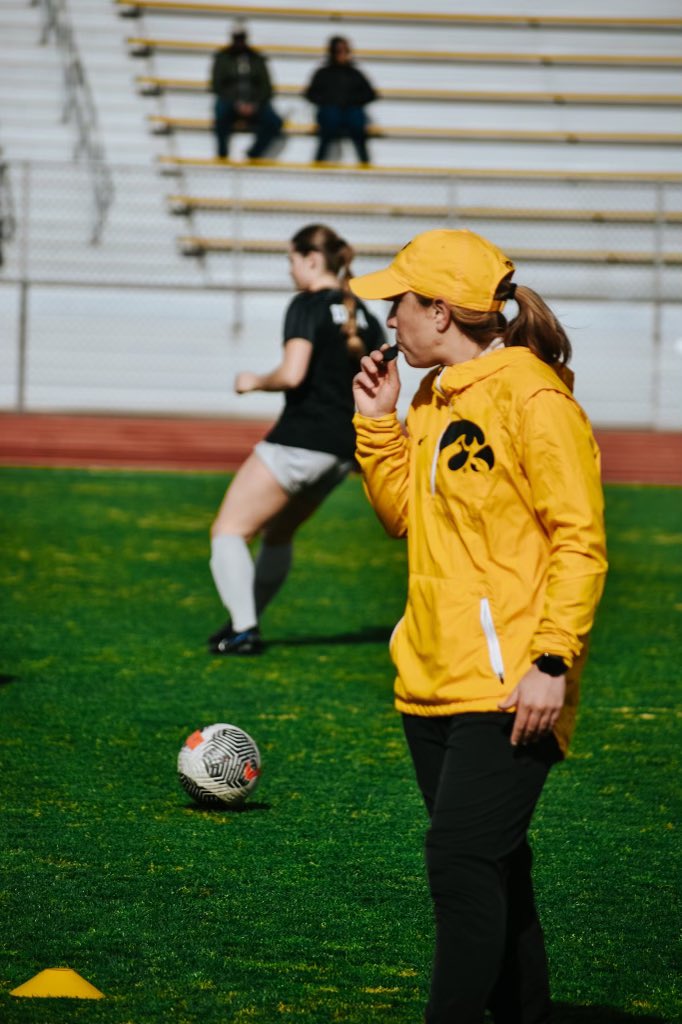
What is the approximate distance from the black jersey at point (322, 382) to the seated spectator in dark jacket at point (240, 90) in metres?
14.7

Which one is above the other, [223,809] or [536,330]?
[536,330]

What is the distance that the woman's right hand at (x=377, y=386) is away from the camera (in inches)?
131

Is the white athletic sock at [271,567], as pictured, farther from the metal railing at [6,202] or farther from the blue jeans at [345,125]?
the blue jeans at [345,125]

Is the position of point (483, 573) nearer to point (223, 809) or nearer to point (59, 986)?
point (59, 986)

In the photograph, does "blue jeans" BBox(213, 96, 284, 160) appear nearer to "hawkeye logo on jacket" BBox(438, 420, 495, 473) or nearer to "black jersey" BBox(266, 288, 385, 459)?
"black jersey" BBox(266, 288, 385, 459)

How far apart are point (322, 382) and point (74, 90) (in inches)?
667

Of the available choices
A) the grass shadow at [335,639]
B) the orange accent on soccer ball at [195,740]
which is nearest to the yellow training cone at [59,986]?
the orange accent on soccer ball at [195,740]

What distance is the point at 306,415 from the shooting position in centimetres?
762

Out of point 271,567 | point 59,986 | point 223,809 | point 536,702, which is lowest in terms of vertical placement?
point 223,809

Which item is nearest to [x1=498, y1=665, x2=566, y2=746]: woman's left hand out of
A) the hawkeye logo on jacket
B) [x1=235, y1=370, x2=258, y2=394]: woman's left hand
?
the hawkeye logo on jacket

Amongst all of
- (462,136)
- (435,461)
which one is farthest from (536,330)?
(462,136)

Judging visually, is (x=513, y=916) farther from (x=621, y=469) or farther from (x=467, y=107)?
(x=467, y=107)

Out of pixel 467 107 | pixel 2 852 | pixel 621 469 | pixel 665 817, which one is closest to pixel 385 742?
pixel 665 817

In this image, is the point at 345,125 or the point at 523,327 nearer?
the point at 523,327
